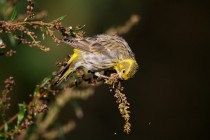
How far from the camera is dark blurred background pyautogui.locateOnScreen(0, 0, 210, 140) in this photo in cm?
1125

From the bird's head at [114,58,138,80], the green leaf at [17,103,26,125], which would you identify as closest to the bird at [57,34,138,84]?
the bird's head at [114,58,138,80]

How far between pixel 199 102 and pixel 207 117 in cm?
37

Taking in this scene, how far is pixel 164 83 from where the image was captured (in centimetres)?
1269

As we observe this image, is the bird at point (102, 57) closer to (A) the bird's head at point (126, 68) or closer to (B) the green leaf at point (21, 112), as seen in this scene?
(A) the bird's head at point (126, 68)

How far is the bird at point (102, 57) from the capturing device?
4.89 m

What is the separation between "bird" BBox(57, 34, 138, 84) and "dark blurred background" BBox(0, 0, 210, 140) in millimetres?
4196

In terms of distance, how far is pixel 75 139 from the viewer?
1042 cm

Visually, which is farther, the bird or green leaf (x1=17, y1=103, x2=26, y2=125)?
the bird

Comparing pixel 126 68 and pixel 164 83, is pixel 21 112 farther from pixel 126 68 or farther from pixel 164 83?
pixel 164 83

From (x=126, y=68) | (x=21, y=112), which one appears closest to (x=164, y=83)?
(x=126, y=68)

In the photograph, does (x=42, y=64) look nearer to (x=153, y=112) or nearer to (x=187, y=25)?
(x=153, y=112)

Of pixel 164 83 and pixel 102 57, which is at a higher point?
pixel 164 83

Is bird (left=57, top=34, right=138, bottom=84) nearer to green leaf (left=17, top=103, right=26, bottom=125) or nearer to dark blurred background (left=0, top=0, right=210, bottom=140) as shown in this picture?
green leaf (left=17, top=103, right=26, bottom=125)

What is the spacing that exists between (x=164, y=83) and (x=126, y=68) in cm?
778
